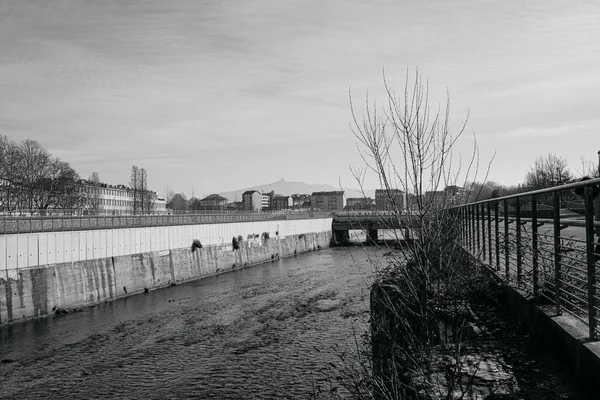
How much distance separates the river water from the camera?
1157cm

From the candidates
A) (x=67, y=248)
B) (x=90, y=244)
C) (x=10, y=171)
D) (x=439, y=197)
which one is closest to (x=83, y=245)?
(x=90, y=244)

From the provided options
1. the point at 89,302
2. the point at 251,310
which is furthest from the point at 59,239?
the point at 251,310

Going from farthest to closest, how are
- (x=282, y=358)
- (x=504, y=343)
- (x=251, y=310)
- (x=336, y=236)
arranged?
(x=336, y=236), (x=251, y=310), (x=282, y=358), (x=504, y=343)

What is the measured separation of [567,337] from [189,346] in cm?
1233

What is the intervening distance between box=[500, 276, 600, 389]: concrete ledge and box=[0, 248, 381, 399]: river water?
7.57ft

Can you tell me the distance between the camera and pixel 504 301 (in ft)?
27.1

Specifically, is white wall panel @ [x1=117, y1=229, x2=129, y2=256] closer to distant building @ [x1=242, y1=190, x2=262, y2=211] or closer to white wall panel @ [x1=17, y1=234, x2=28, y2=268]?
white wall panel @ [x1=17, y1=234, x2=28, y2=268]

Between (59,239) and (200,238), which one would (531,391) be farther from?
(200,238)

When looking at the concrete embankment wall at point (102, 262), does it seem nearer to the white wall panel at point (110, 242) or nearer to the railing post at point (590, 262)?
the white wall panel at point (110, 242)

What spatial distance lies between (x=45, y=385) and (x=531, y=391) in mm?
11797

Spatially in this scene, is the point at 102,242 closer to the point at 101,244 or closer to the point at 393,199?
the point at 101,244

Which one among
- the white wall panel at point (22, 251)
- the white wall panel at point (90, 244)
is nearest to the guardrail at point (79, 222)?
the white wall panel at point (22, 251)

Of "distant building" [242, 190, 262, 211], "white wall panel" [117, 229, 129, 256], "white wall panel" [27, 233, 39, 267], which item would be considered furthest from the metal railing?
"distant building" [242, 190, 262, 211]

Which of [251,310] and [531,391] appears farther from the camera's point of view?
[251,310]
